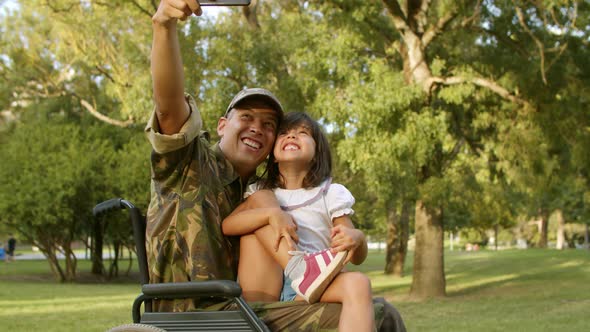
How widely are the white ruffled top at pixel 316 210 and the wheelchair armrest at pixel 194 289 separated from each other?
46cm

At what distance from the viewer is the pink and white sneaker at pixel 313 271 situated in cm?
270

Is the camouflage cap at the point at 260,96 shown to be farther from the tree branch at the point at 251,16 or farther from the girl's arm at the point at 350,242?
the tree branch at the point at 251,16

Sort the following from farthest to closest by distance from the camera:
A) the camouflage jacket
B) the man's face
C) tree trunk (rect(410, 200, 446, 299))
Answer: tree trunk (rect(410, 200, 446, 299)) < the man's face < the camouflage jacket

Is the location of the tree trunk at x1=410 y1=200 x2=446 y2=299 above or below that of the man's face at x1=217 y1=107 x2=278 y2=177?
below

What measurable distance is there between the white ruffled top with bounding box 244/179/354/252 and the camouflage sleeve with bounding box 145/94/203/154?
476mm

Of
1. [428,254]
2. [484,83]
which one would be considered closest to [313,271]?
[484,83]

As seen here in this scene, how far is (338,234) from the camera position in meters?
2.74

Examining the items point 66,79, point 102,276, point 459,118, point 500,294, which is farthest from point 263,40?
point 102,276

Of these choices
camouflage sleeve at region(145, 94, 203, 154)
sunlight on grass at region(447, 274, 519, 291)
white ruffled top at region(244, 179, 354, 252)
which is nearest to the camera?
Result: camouflage sleeve at region(145, 94, 203, 154)

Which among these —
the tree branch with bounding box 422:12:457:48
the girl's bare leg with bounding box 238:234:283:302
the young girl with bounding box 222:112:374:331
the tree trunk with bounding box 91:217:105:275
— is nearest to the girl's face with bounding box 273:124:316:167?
the young girl with bounding box 222:112:374:331

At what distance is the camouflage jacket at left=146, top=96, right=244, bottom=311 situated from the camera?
290 centimetres

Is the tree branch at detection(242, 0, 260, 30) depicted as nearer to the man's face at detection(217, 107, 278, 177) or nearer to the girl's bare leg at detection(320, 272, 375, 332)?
the man's face at detection(217, 107, 278, 177)

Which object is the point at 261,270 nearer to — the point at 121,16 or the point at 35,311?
the point at 35,311

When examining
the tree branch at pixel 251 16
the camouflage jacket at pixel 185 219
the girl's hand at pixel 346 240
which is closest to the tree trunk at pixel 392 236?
the tree branch at pixel 251 16
